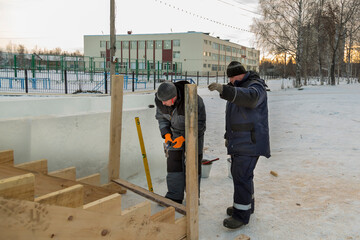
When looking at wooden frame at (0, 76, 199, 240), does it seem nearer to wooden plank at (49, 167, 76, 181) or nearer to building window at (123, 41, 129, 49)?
wooden plank at (49, 167, 76, 181)

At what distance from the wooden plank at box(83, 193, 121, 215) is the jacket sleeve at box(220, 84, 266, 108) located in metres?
1.15

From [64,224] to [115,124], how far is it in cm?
196

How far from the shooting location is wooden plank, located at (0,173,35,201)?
1428 mm

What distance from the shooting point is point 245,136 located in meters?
2.87

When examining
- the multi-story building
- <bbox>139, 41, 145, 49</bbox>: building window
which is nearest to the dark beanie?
the multi-story building

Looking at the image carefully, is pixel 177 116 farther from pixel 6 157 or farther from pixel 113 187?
pixel 6 157

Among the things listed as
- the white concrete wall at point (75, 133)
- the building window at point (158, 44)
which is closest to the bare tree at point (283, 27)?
the white concrete wall at point (75, 133)

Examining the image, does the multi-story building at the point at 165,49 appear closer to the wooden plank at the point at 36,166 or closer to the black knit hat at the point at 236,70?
the black knit hat at the point at 236,70

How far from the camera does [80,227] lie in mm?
1763

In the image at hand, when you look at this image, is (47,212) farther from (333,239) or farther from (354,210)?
(354,210)

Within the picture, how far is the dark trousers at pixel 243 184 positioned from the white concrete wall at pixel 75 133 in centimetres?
169

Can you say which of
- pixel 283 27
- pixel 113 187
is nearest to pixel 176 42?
pixel 283 27

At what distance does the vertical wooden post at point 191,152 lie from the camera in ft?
7.74

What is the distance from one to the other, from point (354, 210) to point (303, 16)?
23222mm
